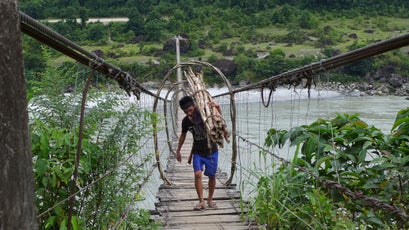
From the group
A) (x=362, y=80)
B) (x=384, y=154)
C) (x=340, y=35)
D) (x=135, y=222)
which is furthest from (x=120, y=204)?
(x=340, y=35)

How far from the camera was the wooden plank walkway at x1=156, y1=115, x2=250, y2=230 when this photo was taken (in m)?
3.07

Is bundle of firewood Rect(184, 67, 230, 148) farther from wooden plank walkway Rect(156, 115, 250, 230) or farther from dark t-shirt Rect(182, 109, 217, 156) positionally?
wooden plank walkway Rect(156, 115, 250, 230)

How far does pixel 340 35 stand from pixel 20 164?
36.7m

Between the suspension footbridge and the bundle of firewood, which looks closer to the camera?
the suspension footbridge

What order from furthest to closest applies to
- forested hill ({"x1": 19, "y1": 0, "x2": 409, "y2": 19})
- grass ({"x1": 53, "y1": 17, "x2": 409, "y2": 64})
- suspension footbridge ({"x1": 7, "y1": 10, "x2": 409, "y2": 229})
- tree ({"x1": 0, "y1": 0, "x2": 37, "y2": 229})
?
forested hill ({"x1": 19, "y1": 0, "x2": 409, "y2": 19}), grass ({"x1": 53, "y1": 17, "x2": 409, "y2": 64}), suspension footbridge ({"x1": 7, "y1": 10, "x2": 409, "y2": 229}), tree ({"x1": 0, "y1": 0, "x2": 37, "y2": 229})

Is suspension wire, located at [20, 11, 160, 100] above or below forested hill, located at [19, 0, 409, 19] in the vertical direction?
below

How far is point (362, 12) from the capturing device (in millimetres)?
42969

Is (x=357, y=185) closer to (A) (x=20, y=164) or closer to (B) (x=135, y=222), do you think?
(B) (x=135, y=222)

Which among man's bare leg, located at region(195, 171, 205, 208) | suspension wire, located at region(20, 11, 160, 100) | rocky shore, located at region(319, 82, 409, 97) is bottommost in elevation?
man's bare leg, located at region(195, 171, 205, 208)

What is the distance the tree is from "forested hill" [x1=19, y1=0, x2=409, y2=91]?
21622 millimetres

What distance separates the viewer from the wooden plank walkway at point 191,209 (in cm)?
307

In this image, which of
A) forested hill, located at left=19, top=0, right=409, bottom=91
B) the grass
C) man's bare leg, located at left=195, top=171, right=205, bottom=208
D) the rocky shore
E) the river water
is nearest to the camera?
man's bare leg, located at left=195, top=171, right=205, bottom=208

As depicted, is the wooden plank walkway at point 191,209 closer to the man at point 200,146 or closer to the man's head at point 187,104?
the man at point 200,146

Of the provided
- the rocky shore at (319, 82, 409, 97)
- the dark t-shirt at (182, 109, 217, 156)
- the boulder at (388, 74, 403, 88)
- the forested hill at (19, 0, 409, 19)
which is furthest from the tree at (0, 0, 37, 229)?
the forested hill at (19, 0, 409, 19)
